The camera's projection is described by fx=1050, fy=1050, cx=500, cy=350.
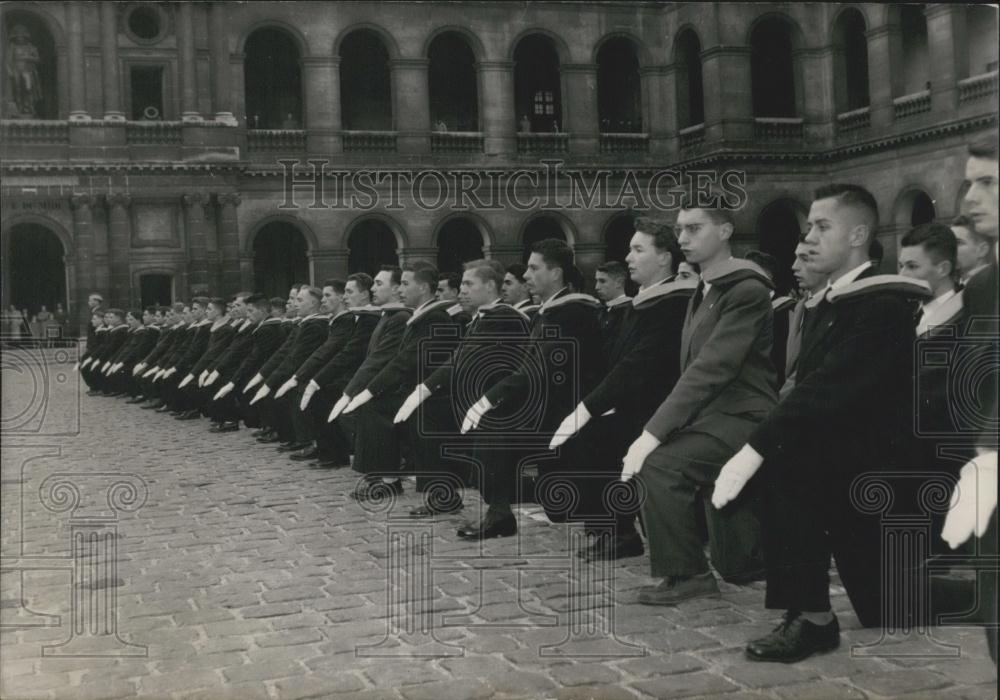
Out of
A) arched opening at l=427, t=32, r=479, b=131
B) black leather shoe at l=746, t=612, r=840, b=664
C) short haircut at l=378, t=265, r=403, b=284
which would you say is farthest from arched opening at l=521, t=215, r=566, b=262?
black leather shoe at l=746, t=612, r=840, b=664

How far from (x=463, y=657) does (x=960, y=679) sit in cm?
218

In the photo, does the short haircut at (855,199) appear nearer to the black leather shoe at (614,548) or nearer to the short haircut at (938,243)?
the short haircut at (938,243)

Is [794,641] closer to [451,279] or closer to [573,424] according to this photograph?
[573,424]

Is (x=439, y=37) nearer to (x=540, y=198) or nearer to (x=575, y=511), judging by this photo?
(x=540, y=198)

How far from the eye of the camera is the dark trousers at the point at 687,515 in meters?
5.68

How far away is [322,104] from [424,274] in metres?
23.1

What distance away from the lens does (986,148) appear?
130 inches

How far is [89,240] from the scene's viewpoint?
29.0 metres

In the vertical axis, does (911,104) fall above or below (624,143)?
below

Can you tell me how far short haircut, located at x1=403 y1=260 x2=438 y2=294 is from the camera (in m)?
9.26

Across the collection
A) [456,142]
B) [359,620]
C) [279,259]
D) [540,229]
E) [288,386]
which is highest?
[456,142]

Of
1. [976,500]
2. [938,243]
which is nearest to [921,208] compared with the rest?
[938,243]

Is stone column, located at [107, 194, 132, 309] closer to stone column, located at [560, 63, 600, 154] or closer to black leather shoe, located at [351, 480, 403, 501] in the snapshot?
stone column, located at [560, 63, 600, 154]

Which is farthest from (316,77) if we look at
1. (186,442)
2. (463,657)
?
(463,657)
